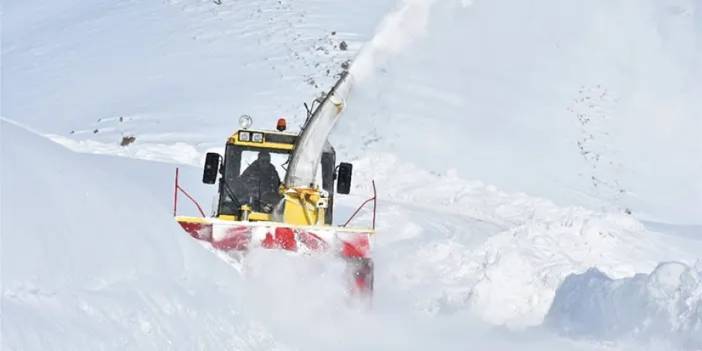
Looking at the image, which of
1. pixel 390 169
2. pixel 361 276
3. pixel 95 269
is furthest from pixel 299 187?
pixel 390 169

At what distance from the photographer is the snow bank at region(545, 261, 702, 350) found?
27.6 ft

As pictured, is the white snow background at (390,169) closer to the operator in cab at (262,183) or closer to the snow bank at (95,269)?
the snow bank at (95,269)

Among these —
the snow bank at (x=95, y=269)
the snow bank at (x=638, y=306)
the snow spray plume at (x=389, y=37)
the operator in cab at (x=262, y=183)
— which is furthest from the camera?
the snow spray plume at (x=389, y=37)

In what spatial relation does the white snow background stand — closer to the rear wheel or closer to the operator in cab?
the rear wheel

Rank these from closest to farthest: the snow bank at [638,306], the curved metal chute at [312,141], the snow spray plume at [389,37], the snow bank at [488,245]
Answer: the snow bank at [638,306] < the curved metal chute at [312,141] < the snow bank at [488,245] < the snow spray plume at [389,37]

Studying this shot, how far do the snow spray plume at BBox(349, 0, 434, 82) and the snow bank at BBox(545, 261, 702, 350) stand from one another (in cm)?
290

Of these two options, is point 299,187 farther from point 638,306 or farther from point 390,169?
point 390,169

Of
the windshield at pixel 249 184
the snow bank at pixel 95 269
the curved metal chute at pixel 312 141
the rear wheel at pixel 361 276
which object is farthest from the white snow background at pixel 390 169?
the curved metal chute at pixel 312 141

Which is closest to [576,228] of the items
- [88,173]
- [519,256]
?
[519,256]

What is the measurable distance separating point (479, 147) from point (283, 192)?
1522 cm

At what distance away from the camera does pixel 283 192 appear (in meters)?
10.2

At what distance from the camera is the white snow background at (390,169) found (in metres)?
5.94

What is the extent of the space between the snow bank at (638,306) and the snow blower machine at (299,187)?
182 centimetres

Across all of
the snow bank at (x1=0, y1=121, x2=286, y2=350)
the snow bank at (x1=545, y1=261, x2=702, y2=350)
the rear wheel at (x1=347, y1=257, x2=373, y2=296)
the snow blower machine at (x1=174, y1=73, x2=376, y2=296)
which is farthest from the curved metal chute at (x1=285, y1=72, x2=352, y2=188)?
the snow bank at (x1=0, y1=121, x2=286, y2=350)
